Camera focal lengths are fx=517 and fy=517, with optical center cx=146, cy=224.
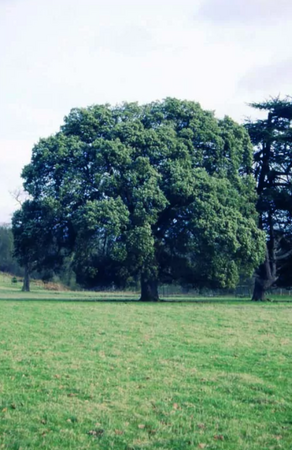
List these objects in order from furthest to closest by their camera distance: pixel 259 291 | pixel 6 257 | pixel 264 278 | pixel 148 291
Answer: pixel 6 257, pixel 259 291, pixel 264 278, pixel 148 291

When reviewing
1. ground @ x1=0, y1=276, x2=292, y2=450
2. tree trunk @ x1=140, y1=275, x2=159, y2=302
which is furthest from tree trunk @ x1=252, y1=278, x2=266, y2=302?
ground @ x1=0, y1=276, x2=292, y2=450

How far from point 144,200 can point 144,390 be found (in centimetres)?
2488

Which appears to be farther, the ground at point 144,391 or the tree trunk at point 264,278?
the tree trunk at point 264,278

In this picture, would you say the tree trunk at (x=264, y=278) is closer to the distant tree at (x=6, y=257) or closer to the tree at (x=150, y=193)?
the tree at (x=150, y=193)

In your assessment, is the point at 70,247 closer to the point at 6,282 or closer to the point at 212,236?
the point at 212,236

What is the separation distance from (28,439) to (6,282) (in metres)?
75.9

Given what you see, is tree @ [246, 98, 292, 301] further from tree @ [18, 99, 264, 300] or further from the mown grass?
the mown grass


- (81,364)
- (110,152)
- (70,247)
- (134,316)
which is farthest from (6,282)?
(81,364)

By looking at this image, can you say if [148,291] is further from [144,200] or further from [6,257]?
[6,257]

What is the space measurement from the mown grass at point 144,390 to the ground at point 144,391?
0.02m

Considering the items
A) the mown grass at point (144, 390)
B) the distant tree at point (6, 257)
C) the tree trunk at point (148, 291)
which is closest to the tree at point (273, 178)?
the tree trunk at point (148, 291)

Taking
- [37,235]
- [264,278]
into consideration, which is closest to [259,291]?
[264,278]

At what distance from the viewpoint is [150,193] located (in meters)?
33.1

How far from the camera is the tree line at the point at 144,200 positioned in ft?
110
